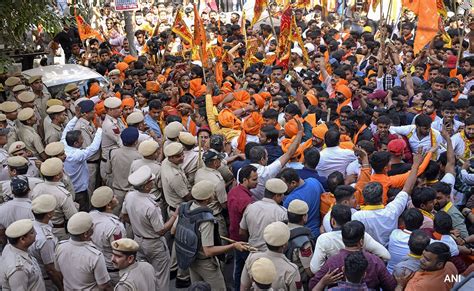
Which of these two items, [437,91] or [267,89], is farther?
[267,89]

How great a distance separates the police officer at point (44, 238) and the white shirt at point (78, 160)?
214 centimetres

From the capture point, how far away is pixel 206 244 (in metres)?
6.28

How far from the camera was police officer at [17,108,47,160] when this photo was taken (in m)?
8.97

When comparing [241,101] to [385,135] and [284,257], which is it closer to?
[385,135]

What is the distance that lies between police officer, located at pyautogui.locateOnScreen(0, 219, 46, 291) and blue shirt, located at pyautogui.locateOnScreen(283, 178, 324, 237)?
8.33ft

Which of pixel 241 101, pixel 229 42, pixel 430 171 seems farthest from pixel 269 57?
pixel 430 171

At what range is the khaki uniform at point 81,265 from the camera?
5738 mm

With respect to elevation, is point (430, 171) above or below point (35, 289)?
above

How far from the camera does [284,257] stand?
547 centimetres

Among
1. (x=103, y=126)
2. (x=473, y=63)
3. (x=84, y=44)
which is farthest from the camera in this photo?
(x=84, y=44)

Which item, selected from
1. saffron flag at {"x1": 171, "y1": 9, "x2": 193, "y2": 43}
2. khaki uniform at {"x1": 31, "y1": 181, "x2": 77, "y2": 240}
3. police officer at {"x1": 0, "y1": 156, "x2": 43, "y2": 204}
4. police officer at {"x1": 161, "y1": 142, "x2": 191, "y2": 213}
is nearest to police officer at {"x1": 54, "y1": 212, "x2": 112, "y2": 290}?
khaki uniform at {"x1": 31, "y1": 181, "x2": 77, "y2": 240}

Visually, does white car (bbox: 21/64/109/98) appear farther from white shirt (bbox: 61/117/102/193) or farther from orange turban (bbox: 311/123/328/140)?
orange turban (bbox: 311/123/328/140)

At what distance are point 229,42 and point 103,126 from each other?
808cm

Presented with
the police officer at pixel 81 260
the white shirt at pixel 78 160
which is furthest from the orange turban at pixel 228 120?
the police officer at pixel 81 260
